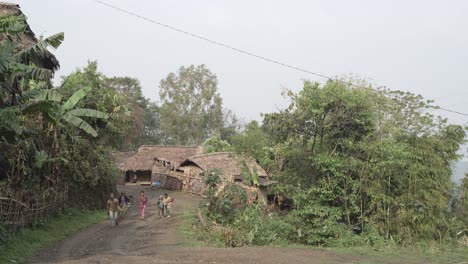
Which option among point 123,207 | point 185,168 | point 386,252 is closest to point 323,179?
point 386,252

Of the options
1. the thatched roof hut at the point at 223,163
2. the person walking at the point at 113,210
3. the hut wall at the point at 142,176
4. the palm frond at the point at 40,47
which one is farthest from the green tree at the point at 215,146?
the palm frond at the point at 40,47

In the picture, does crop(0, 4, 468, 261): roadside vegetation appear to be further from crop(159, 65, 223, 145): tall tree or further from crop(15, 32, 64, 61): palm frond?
crop(159, 65, 223, 145): tall tree

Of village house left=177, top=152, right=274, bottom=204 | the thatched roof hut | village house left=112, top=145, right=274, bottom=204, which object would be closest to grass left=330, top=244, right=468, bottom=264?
village house left=112, top=145, right=274, bottom=204

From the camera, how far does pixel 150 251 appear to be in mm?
14453

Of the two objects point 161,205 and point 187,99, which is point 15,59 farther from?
point 187,99

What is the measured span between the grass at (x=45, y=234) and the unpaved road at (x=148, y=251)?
39 cm

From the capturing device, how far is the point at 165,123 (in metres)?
49.9

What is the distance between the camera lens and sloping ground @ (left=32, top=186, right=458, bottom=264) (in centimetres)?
1202

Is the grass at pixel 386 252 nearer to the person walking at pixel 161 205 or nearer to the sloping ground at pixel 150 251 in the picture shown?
the sloping ground at pixel 150 251

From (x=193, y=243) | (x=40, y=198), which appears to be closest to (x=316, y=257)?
(x=193, y=243)

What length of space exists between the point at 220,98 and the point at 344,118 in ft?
105

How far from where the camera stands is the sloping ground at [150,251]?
12.0 metres

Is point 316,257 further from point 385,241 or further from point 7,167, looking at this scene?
point 7,167

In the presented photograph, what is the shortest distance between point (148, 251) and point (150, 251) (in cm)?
7
